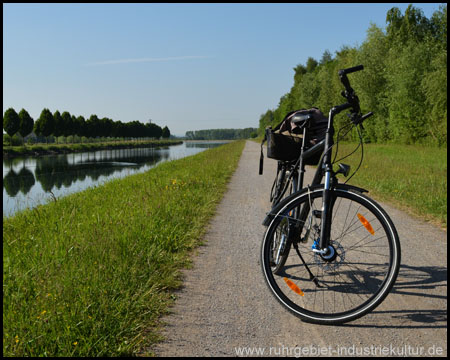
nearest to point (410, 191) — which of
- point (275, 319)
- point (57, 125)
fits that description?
point (275, 319)

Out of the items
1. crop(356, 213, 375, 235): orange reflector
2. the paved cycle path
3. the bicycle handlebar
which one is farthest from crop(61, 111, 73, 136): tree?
crop(356, 213, 375, 235): orange reflector

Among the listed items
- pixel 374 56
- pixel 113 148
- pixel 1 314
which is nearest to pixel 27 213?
pixel 1 314

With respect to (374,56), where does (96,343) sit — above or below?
below

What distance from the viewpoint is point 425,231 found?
5566 millimetres

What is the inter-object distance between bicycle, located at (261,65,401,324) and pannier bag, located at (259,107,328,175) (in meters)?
0.09

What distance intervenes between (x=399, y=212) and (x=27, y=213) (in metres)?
7.17

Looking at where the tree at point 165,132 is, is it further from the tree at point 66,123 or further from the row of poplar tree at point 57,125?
the tree at point 66,123

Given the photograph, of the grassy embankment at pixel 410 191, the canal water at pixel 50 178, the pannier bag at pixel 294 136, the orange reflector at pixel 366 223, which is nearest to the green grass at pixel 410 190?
the grassy embankment at pixel 410 191

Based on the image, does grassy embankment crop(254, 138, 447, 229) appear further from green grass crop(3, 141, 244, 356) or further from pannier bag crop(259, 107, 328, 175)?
green grass crop(3, 141, 244, 356)

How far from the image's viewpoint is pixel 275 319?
280 cm

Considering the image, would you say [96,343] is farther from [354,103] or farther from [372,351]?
[354,103]

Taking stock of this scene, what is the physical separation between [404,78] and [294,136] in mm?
28565

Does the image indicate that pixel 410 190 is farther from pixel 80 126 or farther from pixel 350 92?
pixel 80 126

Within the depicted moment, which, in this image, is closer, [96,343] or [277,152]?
[96,343]
